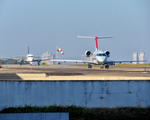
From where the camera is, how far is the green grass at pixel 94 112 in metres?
12.8

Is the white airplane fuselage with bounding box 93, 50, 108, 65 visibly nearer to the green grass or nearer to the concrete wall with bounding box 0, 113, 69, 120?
the green grass

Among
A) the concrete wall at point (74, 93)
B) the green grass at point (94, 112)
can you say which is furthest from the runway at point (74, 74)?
the green grass at point (94, 112)

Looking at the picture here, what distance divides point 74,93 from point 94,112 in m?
1.79

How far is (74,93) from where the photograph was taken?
14.6 metres

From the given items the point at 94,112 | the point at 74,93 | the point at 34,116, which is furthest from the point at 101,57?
the point at 34,116

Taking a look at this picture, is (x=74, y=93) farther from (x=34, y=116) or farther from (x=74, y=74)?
(x=74, y=74)

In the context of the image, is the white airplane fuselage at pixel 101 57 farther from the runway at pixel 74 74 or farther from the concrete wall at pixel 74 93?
the concrete wall at pixel 74 93

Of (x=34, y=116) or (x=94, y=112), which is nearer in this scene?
(x=34, y=116)

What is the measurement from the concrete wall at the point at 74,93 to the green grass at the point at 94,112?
348 mm

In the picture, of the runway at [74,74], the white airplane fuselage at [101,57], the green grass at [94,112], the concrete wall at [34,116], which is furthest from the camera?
the white airplane fuselage at [101,57]

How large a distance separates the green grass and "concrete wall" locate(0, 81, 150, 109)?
35 cm

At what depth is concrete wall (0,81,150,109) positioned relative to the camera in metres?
14.6

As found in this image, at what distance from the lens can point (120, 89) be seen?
1472cm

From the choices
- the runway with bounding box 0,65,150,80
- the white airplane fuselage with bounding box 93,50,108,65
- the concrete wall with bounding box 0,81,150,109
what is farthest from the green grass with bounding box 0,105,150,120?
the white airplane fuselage with bounding box 93,50,108,65
